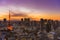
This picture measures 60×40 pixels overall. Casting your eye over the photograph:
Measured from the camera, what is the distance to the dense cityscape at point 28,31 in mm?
2565

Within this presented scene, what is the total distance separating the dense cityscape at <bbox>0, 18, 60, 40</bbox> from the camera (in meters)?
2.56

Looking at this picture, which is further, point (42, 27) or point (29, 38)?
point (42, 27)

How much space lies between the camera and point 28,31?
375 cm

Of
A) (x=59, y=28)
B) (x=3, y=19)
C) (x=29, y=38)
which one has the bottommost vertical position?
(x=29, y=38)

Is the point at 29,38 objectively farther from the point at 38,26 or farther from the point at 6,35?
the point at 6,35

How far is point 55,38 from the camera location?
3201 millimetres

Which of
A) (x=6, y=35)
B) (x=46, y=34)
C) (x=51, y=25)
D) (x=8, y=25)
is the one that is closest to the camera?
(x=6, y=35)

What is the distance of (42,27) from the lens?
3875mm

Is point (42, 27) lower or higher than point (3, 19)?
lower

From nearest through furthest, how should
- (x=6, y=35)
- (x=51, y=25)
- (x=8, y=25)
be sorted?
(x=6, y=35)
(x=8, y=25)
(x=51, y=25)

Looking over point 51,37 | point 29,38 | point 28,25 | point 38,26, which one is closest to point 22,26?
point 28,25

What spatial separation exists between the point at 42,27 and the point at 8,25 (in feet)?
4.96

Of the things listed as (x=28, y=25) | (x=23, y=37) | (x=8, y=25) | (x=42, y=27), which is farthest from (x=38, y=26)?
(x=8, y=25)

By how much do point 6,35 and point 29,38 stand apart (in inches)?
38.2
